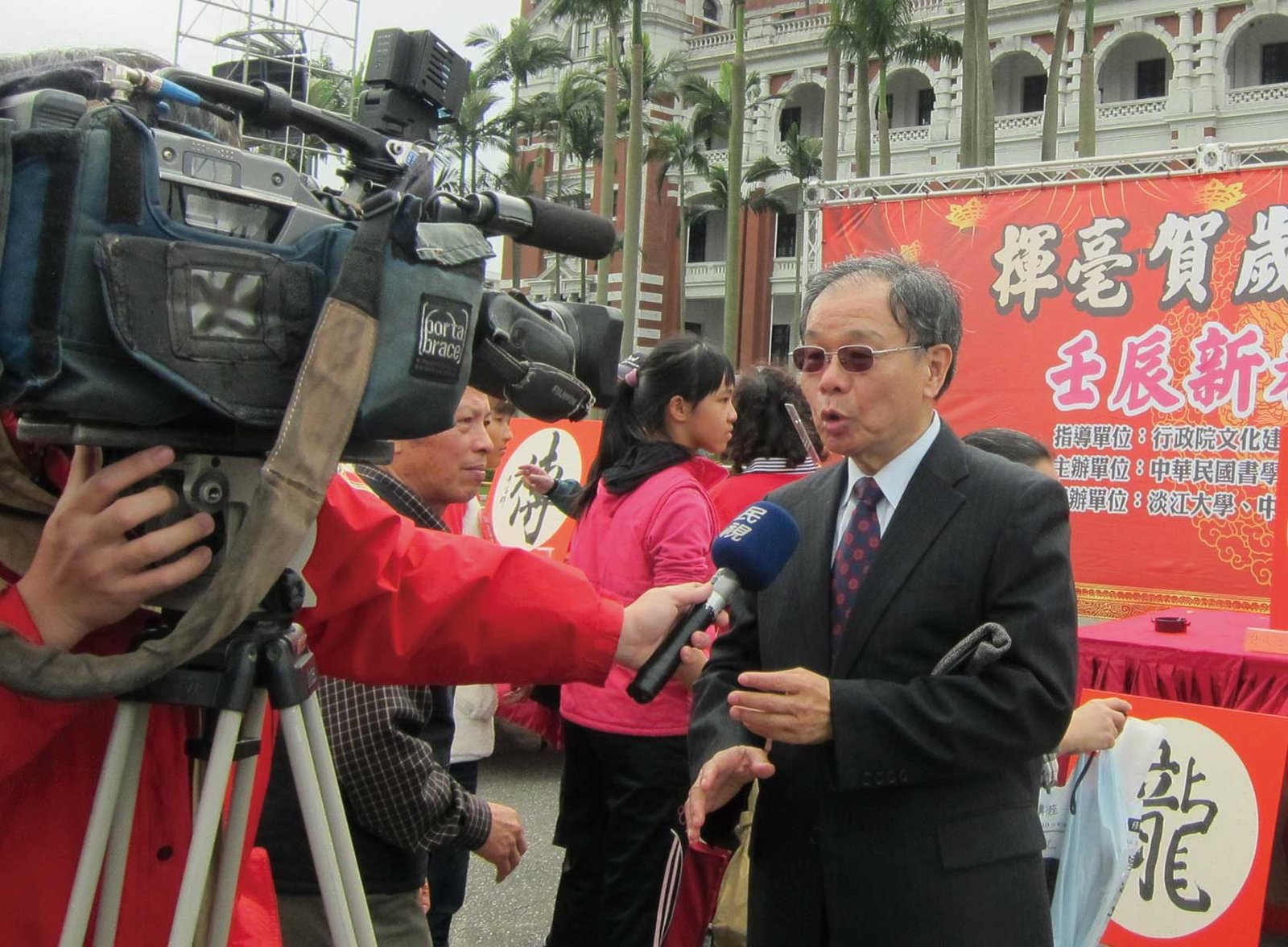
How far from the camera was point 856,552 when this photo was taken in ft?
6.81

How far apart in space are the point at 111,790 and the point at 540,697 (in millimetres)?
2513

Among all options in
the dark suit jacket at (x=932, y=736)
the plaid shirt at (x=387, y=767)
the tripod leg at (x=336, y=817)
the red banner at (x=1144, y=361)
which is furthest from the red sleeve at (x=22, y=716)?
the red banner at (x=1144, y=361)

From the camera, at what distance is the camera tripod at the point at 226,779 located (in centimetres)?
118

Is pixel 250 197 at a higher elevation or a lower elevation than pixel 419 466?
higher

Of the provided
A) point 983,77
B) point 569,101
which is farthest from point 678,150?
point 983,77

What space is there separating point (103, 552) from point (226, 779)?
26 cm

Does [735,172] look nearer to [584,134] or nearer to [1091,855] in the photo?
[584,134]

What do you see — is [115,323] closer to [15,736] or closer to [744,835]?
[15,736]

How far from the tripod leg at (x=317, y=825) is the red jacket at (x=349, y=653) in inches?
6.7

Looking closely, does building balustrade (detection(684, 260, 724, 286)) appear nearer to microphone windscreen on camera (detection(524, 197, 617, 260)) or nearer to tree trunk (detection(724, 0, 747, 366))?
tree trunk (detection(724, 0, 747, 366))

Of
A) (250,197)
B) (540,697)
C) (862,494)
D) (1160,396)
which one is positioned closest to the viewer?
(250,197)

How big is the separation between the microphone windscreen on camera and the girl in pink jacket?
1.64 metres

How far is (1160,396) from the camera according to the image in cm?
734

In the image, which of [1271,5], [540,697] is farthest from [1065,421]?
[1271,5]
